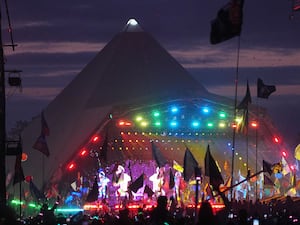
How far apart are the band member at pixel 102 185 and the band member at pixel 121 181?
16.1 inches

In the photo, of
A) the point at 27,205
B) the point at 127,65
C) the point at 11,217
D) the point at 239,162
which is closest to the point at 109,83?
the point at 127,65

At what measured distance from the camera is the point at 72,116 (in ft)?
220

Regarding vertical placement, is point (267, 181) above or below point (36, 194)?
above

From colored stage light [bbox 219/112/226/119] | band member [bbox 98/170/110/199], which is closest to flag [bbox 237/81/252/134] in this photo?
colored stage light [bbox 219/112/226/119]

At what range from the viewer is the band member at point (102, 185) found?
56094 millimetres

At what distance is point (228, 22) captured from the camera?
18797 millimetres

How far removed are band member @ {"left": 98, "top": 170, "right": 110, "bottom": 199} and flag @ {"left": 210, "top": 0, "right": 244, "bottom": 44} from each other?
121 ft

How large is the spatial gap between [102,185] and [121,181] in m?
1.09

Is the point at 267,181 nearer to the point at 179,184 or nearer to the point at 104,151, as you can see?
→ the point at 179,184

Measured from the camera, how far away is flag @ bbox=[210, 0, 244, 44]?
731 inches

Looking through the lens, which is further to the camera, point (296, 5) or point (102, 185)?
point (102, 185)

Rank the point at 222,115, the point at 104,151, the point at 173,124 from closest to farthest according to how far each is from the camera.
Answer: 1. the point at 104,151
2. the point at 173,124
3. the point at 222,115

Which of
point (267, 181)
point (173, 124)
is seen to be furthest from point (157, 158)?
point (173, 124)

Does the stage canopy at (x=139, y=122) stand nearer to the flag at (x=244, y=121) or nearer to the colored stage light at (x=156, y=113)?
the colored stage light at (x=156, y=113)
